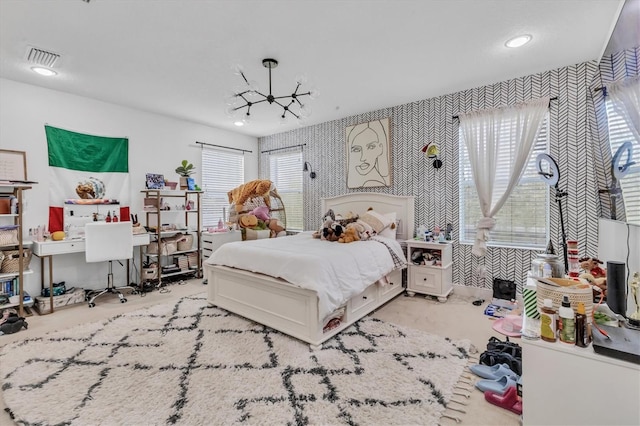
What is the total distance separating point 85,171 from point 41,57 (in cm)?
155

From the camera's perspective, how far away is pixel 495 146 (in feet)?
11.3

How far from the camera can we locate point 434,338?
256cm

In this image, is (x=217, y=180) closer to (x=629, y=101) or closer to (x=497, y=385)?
(x=497, y=385)

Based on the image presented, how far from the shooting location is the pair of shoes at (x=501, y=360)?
6.50 feet

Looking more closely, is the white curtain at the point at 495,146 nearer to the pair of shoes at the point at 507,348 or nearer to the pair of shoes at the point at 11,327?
the pair of shoes at the point at 507,348

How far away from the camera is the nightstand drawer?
356cm

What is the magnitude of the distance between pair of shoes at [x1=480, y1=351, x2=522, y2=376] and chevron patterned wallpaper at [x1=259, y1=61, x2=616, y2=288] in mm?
1665

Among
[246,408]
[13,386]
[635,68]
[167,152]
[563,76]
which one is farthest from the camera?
[167,152]

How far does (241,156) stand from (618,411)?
19.0ft

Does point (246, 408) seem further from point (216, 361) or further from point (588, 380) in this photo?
point (588, 380)

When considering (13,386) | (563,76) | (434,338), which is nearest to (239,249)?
(13,386)

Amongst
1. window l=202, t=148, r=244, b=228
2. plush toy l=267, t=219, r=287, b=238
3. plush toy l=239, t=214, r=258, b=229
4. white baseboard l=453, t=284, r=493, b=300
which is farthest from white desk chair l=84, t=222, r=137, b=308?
white baseboard l=453, t=284, r=493, b=300

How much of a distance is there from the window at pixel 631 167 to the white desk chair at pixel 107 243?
4.56 meters

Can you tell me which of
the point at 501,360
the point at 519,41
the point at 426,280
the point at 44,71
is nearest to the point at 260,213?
the point at 426,280
